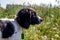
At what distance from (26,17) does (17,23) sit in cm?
19

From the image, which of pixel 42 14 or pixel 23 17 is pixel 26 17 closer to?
pixel 23 17

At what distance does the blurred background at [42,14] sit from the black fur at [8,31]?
0.48m

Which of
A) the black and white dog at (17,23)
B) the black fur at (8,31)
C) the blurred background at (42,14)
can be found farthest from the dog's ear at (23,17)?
the blurred background at (42,14)

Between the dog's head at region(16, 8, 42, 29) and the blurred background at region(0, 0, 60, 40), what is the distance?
29 cm

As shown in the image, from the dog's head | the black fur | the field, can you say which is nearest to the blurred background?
the field

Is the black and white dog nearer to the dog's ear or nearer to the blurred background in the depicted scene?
the dog's ear

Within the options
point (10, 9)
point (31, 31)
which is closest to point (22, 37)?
point (31, 31)

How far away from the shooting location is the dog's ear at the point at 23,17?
196 inches

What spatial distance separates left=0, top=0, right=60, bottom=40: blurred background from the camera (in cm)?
545

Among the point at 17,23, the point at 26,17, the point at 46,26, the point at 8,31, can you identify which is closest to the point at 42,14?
the point at 46,26

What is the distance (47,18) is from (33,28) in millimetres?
343

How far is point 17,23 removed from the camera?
16.4 ft

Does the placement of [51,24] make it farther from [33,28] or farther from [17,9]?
[17,9]

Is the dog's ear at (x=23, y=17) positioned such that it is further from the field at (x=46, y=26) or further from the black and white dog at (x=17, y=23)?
the field at (x=46, y=26)
